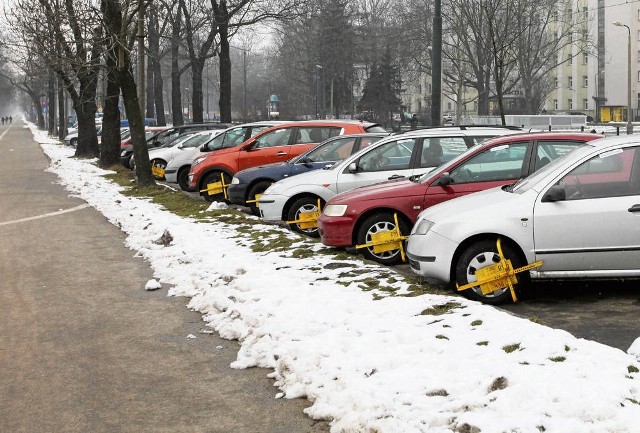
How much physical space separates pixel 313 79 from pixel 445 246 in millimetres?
62662

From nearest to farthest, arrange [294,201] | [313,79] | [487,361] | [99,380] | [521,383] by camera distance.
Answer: [521,383]
[487,361]
[99,380]
[294,201]
[313,79]

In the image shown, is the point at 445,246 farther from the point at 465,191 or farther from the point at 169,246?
the point at 169,246

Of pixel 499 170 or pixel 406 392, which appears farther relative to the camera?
pixel 499 170

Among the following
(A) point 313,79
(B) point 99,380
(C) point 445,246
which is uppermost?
(A) point 313,79

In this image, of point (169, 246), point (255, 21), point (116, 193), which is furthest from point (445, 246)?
point (255, 21)

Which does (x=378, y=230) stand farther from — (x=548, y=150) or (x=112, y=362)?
(x=112, y=362)

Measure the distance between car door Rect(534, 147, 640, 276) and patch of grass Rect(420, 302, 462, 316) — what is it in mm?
1101

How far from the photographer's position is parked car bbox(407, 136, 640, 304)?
7734 mm

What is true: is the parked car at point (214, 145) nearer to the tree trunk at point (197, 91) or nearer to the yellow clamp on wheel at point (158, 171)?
the yellow clamp on wheel at point (158, 171)

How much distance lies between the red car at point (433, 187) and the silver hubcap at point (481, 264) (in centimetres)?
200

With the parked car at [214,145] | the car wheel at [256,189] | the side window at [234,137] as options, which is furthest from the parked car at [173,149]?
the car wheel at [256,189]

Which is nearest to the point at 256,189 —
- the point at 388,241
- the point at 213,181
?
the point at 213,181

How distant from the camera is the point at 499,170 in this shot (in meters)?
9.95

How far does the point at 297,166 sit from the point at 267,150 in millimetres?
3088
